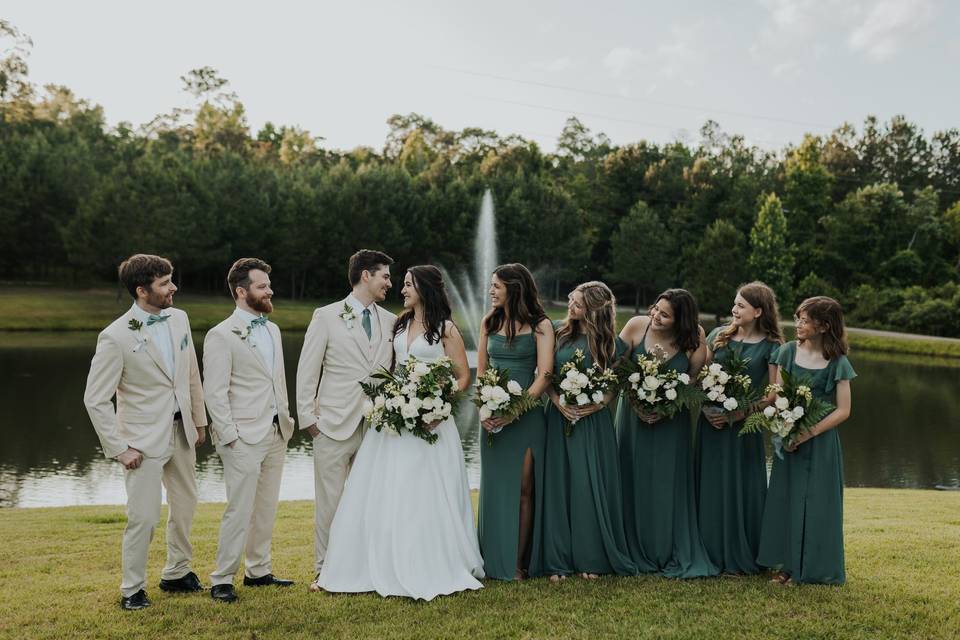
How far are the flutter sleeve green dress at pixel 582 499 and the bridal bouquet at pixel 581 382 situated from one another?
0.12 metres

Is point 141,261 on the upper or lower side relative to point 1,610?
upper

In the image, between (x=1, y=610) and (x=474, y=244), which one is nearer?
(x=1, y=610)

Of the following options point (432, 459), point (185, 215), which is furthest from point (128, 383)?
point (185, 215)

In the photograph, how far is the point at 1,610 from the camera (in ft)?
18.3

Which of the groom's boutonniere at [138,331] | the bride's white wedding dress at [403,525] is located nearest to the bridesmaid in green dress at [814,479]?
the bride's white wedding dress at [403,525]

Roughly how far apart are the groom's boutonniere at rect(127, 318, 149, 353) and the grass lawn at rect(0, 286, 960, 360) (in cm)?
3791

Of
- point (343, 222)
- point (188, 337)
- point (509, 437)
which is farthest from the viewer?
point (343, 222)

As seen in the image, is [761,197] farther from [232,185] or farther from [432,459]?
[432,459]

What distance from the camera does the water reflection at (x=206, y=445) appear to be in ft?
45.6

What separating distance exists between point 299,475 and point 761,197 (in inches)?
2054

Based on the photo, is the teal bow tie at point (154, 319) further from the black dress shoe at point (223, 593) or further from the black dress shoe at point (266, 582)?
the black dress shoe at point (266, 582)

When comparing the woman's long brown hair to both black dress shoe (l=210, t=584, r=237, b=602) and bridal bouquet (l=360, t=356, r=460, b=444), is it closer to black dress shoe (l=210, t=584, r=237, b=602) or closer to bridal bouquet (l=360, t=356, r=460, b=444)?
bridal bouquet (l=360, t=356, r=460, b=444)

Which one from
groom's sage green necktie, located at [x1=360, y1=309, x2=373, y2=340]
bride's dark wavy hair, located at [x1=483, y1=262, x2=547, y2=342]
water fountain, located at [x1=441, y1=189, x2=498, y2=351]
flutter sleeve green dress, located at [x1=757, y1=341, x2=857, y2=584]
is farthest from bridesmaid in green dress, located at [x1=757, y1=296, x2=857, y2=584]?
water fountain, located at [x1=441, y1=189, x2=498, y2=351]

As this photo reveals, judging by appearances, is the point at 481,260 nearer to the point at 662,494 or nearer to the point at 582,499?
the point at 662,494
